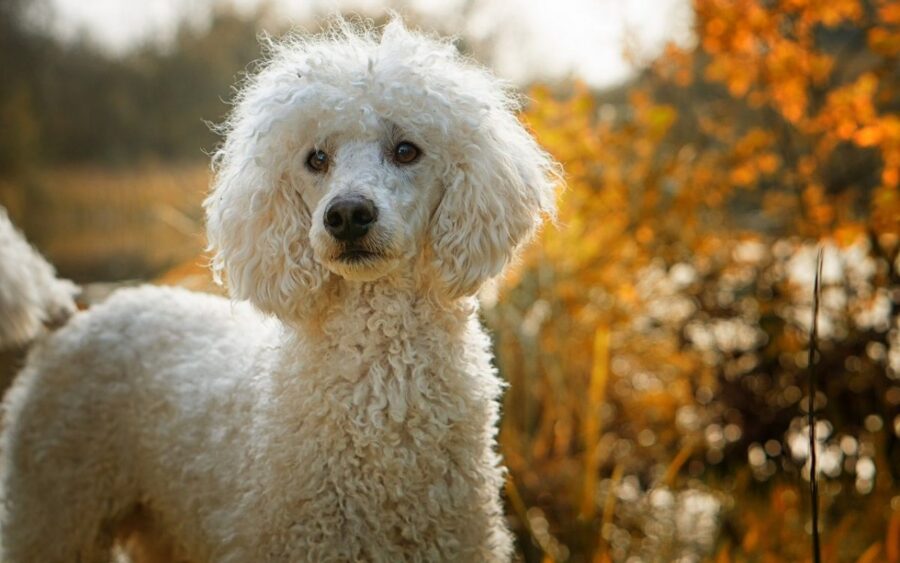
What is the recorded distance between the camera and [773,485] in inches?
155

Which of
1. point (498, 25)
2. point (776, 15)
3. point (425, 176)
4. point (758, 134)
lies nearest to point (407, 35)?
point (425, 176)

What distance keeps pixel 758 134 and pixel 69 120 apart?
14.1 m

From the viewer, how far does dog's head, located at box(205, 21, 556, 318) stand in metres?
2.13

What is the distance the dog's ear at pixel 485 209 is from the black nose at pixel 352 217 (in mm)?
247

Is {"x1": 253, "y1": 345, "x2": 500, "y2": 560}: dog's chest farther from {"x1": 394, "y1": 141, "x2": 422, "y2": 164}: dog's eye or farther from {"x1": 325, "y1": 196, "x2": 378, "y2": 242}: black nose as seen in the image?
{"x1": 394, "y1": 141, "x2": 422, "y2": 164}: dog's eye

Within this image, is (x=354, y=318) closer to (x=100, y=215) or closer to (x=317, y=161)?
(x=317, y=161)

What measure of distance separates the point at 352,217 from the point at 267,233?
0.36m

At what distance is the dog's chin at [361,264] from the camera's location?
1987 mm

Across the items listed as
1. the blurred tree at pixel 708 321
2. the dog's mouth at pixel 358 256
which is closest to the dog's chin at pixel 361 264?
the dog's mouth at pixel 358 256

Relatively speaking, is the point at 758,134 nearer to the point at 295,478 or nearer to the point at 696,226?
the point at 696,226

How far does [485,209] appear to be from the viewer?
2.15 meters

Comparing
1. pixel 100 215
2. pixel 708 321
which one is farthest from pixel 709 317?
pixel 100 215

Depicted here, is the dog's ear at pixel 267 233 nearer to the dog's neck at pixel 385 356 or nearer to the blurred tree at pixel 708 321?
the dog's neck at pixel 385 356

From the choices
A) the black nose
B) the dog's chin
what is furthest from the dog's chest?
the black nose
